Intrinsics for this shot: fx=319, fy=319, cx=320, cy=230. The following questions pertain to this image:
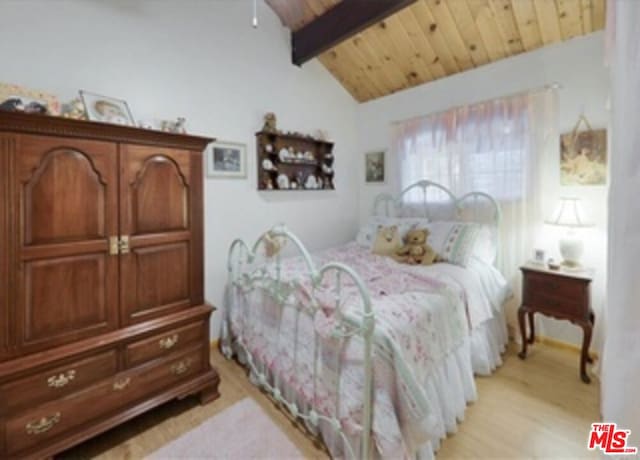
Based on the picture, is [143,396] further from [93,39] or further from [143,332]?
[93,39]

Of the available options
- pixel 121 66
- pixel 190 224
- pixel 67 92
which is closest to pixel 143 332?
pixel 190 224

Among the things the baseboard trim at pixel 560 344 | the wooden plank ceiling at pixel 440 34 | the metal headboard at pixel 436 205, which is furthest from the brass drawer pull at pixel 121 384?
the wooden plank ceiling at pixel 440 34

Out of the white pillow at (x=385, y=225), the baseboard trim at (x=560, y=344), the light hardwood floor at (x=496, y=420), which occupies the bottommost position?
the light hardwood floor at (x=496, y=420)

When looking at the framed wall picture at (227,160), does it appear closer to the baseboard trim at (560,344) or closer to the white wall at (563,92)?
the white wall at (563,92)

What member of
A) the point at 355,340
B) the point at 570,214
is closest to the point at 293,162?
the point at 355,340

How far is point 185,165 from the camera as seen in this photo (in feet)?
6.53

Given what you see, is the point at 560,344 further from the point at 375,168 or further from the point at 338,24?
the point at 338,24

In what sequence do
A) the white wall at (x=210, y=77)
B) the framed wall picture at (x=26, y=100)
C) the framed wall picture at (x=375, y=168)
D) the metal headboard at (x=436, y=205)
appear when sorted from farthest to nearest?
the framed wall picture at (x=375, y=168) → the metal headboard at (x=436, y=205) → the white wall at (x=210, y=77) → the framed wall picture at (x=26, y=100)

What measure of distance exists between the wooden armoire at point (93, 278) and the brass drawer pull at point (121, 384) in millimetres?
10

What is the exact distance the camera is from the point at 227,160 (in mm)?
2926

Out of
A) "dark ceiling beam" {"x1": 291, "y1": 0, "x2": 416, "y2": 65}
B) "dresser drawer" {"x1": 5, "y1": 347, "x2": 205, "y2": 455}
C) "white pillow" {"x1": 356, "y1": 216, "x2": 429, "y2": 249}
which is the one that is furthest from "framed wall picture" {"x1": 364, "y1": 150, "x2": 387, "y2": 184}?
"dresser drawer" {"x1": 5, "y1": 347, "x2": 205, "y2": 455}

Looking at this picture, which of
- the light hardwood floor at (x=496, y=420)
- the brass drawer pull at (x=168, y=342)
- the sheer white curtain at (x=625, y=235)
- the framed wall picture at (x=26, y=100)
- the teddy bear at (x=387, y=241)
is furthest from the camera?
the teddy bear at (x=387, y=241)

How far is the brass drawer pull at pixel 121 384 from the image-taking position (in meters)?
1.73

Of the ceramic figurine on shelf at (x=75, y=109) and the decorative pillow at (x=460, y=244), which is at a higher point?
the ceramic figurine on shelf at (x=75, y=109)
